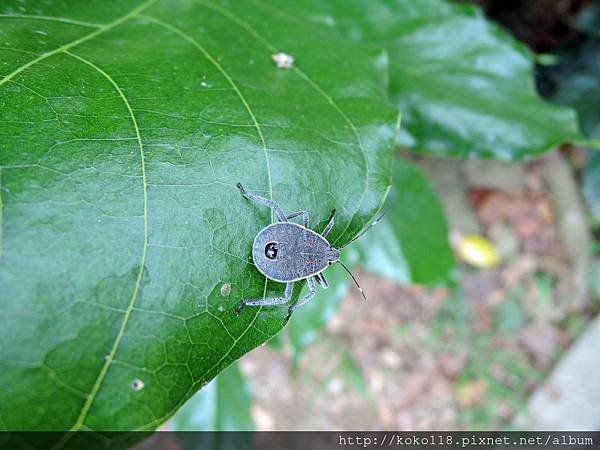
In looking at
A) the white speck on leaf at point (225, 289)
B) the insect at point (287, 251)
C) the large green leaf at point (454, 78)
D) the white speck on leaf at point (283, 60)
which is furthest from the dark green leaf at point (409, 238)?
the white speck on leaf at point (225, 289)

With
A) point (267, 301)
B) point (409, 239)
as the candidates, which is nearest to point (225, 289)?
→ point (267, 301)

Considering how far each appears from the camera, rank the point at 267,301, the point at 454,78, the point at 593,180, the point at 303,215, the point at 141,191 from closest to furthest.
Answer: the point at 141,191, the point at 267,301, the point at 303,215, the point at 454,78, the point at 593,180

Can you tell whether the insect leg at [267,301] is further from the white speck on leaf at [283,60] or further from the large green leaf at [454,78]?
the large green leaf at [454,78]

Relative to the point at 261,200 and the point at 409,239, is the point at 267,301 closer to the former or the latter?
the point at 261,200

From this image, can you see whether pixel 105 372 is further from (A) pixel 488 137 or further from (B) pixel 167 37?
(A) pixel 488 137

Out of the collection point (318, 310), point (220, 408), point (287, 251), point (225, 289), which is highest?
point (225, 289)

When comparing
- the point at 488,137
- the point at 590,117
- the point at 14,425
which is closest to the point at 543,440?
the point at 590,117
